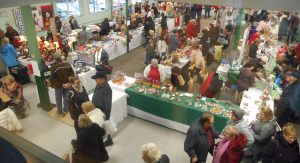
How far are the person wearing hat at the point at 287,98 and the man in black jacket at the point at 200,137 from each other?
2.12 meters

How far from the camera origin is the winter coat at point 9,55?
6465 mm

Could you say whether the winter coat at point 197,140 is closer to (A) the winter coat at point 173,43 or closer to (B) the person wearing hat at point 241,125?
(B) the person wearing hat at point 241,125

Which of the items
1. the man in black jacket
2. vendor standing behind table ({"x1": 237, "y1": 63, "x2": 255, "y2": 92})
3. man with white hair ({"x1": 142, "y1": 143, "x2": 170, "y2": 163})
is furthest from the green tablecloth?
man with white hair ({"x1": 142, "y1": 143, "x2": 170, "y2": 163})

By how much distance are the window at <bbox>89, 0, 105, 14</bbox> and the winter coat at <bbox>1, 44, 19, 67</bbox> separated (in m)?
7.69

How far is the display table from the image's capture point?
5.12 m

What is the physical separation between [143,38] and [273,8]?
10445mm

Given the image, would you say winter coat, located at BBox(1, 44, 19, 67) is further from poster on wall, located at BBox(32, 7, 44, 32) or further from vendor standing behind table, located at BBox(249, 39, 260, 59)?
vendor standing behind table, located at BBox(249, 39, 260, 59)

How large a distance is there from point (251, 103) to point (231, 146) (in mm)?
2103

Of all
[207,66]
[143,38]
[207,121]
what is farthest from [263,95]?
[143,38]

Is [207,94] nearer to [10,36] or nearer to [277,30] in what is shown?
[10,36]

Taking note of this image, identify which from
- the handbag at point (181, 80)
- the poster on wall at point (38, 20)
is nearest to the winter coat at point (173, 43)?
the handbag at point (181, 80)

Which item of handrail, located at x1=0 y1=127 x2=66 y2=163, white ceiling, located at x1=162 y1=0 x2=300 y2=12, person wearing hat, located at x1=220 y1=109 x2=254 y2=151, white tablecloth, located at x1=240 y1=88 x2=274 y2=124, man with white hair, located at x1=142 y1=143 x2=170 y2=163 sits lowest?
white tablecloth, located at x1=240 y1=88 x2=274 y2=124

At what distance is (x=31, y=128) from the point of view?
521 centimetres

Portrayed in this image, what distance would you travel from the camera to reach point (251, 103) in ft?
16.4
